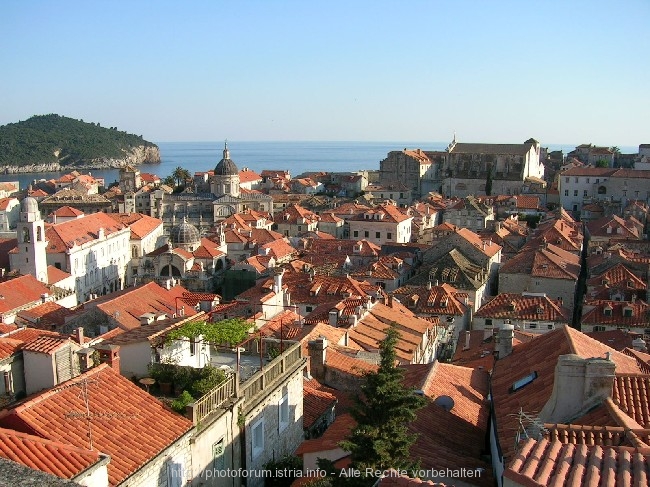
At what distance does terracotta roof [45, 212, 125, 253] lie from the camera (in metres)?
48.8

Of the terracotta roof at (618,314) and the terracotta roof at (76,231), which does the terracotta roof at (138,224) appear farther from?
the terracotta roof at (618,314)

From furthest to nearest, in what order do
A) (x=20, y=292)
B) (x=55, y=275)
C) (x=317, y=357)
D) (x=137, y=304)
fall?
(x=55, y=275) → (x=20, y=292) → (x=137, y=304) → (x=317, y=357)

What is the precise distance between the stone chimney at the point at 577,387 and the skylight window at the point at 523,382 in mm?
2718

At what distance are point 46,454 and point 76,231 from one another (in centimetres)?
4660

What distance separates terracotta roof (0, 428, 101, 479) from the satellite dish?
8473mm

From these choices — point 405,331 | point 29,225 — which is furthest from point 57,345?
point 29,225

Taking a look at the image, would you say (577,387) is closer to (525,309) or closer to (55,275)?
(525,309)

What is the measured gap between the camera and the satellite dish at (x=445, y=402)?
14.9 m

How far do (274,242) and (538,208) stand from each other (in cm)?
3372

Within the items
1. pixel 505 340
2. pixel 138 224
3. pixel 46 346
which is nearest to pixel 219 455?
pixel 46 346

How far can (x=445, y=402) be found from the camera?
1502cm

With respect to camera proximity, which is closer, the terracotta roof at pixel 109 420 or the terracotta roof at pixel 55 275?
the terracotta roof at pixel 109 420

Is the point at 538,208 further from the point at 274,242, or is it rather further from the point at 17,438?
the point at 17,438

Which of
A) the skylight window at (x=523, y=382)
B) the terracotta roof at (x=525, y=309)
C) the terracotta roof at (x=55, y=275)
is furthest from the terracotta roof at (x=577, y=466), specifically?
the terracotta roof at (x=55, y=275)
